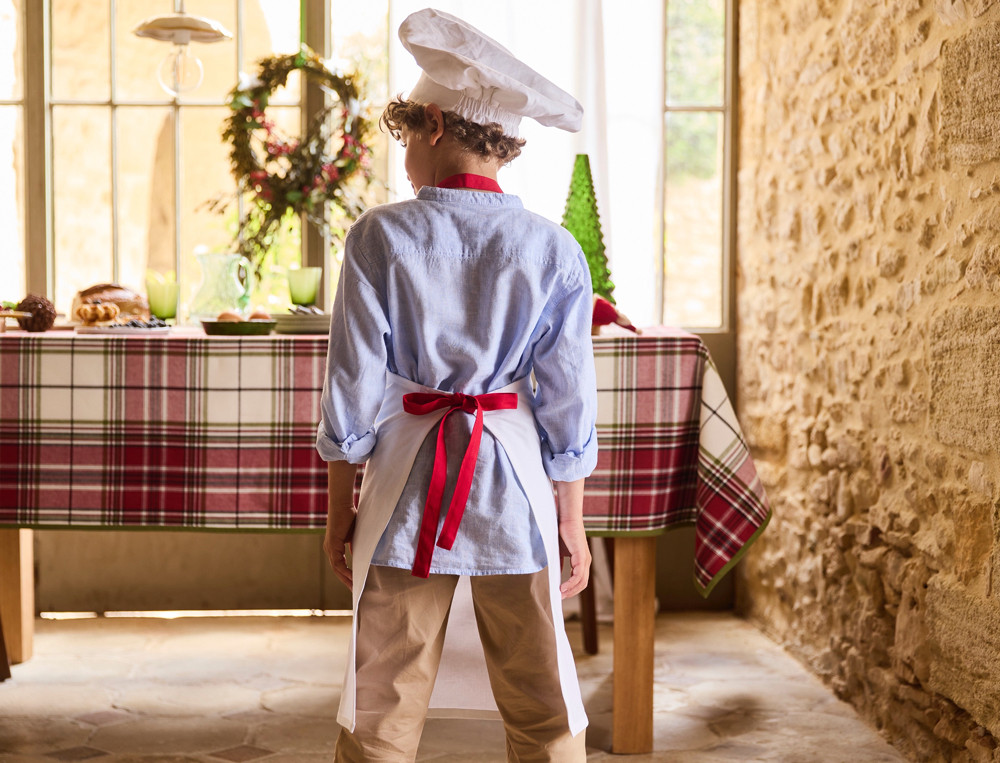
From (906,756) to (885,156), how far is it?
56.9 inches

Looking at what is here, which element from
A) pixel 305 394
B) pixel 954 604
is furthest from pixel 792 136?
pixel 305 394

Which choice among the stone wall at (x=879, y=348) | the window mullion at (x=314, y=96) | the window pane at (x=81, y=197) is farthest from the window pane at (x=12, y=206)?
the stone wall at (x=879, y=348)

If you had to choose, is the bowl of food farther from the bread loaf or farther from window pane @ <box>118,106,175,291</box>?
window pane @ <box>118,106,175,291</box>

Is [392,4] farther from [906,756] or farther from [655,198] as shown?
[906,756]

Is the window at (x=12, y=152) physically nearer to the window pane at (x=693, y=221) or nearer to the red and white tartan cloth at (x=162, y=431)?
the red and white tartan cloth at (x=162, y=431)

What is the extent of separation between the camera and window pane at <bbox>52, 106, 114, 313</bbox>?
3543 mm

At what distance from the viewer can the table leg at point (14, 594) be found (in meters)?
2.92

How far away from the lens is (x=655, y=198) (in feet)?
11.6

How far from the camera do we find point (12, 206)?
3.56 m

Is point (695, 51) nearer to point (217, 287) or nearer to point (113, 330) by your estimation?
point (217, 287)

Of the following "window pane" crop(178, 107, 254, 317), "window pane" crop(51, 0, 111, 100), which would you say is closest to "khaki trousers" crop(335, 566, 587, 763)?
"window pane" crop(178, 107, 254, 317)

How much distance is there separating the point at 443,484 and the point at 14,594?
2076mm

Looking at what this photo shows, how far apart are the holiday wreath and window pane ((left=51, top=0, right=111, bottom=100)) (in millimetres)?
642

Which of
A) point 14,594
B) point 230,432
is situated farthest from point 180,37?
point 14,594
